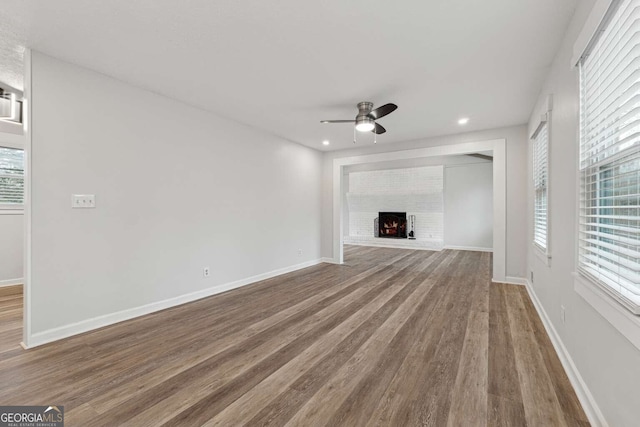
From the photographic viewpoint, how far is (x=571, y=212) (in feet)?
6.51

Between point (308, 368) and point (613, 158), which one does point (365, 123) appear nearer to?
point (613, 158)

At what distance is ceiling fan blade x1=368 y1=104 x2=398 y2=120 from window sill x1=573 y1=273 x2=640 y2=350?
225 centimetres

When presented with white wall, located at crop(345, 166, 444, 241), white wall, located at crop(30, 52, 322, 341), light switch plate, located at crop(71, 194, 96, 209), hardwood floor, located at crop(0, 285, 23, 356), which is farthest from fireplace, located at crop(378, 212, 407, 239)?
hardwood floor, located at crop(0, 285, 23, 356)

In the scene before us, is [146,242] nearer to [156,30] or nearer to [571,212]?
[156,30]

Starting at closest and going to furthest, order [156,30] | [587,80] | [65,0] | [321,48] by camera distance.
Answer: [587,80] < [65,0] < [156,30] < [321,48]

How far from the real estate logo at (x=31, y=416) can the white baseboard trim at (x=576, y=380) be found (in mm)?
2883

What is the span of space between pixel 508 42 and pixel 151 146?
3.68 m

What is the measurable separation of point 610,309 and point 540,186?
2.36 metres

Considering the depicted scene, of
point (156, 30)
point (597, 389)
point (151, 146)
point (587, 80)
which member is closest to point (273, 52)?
point (156, 30)

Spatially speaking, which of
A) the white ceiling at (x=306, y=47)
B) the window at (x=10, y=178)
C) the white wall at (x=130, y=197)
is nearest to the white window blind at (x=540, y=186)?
the white ceiling at (x=306, y=47)

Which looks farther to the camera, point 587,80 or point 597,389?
point 587,80

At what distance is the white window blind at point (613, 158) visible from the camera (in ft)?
4.00

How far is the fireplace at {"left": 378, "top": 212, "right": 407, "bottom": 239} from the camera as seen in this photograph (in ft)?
29.9

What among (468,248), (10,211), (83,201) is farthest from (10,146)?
(468,248)
